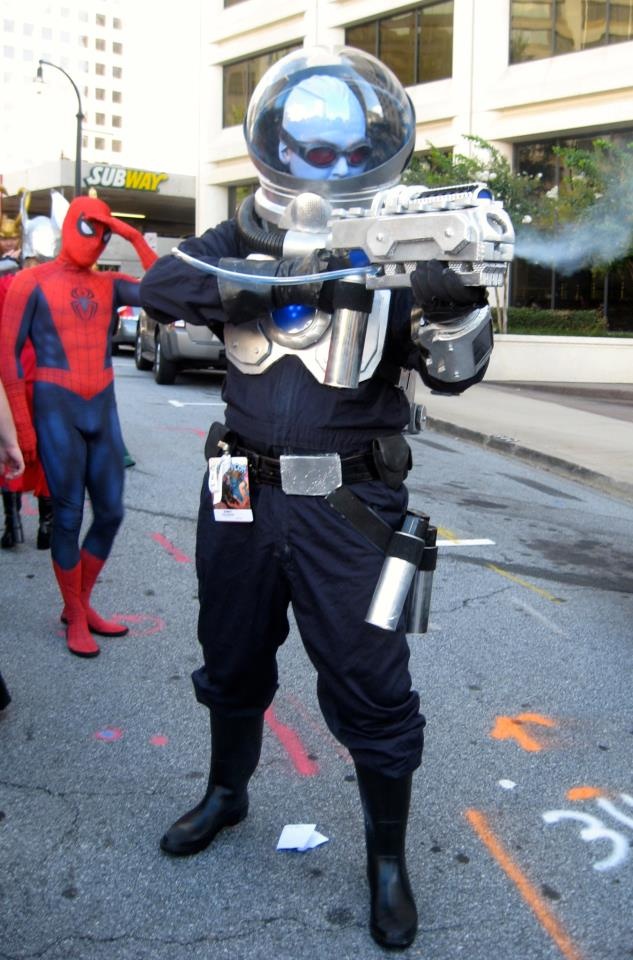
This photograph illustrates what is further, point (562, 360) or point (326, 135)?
point (562, 360)

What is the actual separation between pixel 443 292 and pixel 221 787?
1.55 meters

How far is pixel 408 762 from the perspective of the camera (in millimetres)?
2572

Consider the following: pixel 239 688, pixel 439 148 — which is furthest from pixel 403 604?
pixel 439 148

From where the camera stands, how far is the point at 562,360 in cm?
1933

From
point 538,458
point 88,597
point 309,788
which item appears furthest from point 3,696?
point 538,458

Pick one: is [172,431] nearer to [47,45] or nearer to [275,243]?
[275,243]

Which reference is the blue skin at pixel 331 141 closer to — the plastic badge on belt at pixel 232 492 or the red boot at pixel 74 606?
the plastic badge on belt at pixel 232 492

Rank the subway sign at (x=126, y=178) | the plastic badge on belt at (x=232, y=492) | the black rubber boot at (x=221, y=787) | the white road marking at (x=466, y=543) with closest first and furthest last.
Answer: the plastic badge on belt at (x=232, y=492) < the black rubber boot at (x=221, y=787) < the white road marking at (x=466, y=543) < the subway sign at (x=126, y=178)

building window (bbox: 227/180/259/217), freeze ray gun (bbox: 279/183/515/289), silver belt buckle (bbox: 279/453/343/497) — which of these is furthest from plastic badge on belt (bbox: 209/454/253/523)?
building window (bbox: 227/180/259/217)

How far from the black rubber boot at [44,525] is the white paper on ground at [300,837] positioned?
3496mm

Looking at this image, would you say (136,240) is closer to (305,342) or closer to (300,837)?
(305,342)

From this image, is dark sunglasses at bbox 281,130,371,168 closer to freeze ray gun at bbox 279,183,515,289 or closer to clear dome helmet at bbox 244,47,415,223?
clear dome helmet at bbox 244,47,415,223

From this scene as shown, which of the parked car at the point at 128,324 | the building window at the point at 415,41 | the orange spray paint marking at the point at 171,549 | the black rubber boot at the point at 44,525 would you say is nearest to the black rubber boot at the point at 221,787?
the orange spray paint marking at the point at 171,549

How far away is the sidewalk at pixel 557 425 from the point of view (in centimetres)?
973
